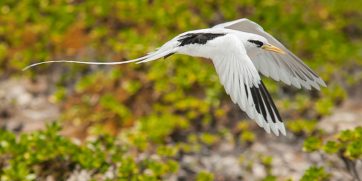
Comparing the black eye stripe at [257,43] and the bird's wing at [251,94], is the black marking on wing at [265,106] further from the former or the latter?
the black eye stripe at [257,43]

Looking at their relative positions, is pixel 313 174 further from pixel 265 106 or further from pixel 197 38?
pixel 197 38

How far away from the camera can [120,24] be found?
8.76 m

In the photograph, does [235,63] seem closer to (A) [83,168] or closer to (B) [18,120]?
(A) [83,168]

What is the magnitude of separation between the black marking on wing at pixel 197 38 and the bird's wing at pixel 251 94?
1.19 feet

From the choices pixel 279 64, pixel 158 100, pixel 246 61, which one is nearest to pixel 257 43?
pixel 246 61

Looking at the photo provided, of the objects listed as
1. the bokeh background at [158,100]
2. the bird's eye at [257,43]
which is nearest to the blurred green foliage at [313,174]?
the bokeh background at [158,100]

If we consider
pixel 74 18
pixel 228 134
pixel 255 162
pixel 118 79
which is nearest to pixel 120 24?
pixel 74 18

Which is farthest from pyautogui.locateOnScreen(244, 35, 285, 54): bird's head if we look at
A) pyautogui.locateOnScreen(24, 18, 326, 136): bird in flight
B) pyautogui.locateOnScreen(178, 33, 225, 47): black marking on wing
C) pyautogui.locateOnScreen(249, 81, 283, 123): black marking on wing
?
pyautogui.locateOnScreen(249, 81, 283, 123): black marking on wing

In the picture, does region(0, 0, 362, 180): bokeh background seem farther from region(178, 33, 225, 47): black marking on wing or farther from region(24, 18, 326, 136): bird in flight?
region(178, 33, 225, 47): black marking on wing

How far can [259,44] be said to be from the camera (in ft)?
15.8

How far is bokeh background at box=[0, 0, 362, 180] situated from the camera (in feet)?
19.1

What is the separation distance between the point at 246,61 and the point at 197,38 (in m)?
0.54

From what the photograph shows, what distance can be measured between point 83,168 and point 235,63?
6.76 feet

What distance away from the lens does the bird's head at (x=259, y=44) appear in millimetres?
4766
